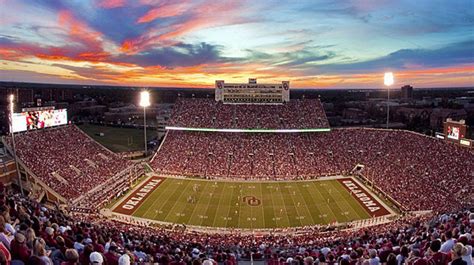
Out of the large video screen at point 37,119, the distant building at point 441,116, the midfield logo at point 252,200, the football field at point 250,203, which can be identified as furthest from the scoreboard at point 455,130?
the distant building at point 441,116

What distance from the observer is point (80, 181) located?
33406mm

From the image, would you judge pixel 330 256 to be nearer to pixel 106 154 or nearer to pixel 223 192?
pixel 223 192

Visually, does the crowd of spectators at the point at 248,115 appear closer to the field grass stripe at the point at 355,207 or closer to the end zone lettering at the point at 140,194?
the end zone lettering at the point at 140,194

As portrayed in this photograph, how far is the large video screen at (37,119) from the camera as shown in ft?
118

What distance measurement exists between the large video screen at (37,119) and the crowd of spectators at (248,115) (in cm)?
1504

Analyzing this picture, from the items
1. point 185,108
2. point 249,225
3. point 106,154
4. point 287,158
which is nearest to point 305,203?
point 249,225

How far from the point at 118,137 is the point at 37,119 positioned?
107 feet

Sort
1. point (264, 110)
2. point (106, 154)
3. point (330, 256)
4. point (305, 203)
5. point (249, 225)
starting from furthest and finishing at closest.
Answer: point (264, 110), point (106, 154), point (305, 203), point (249, 225), point (330, 256)

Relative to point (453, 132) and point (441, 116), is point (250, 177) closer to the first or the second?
point (453, 132)

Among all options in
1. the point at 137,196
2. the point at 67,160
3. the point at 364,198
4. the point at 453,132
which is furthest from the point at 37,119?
the point at 453,132

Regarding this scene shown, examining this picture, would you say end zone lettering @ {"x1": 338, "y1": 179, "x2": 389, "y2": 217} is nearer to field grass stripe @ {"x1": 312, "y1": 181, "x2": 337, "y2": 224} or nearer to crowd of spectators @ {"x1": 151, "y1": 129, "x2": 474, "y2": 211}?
crowd of spectators @ {"x1": 151, "y1": 129, "x2": 474, "y2": 211}

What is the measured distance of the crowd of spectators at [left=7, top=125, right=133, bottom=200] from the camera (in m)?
31.7

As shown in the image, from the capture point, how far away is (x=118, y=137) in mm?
71000

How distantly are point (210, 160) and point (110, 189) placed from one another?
13638mm
